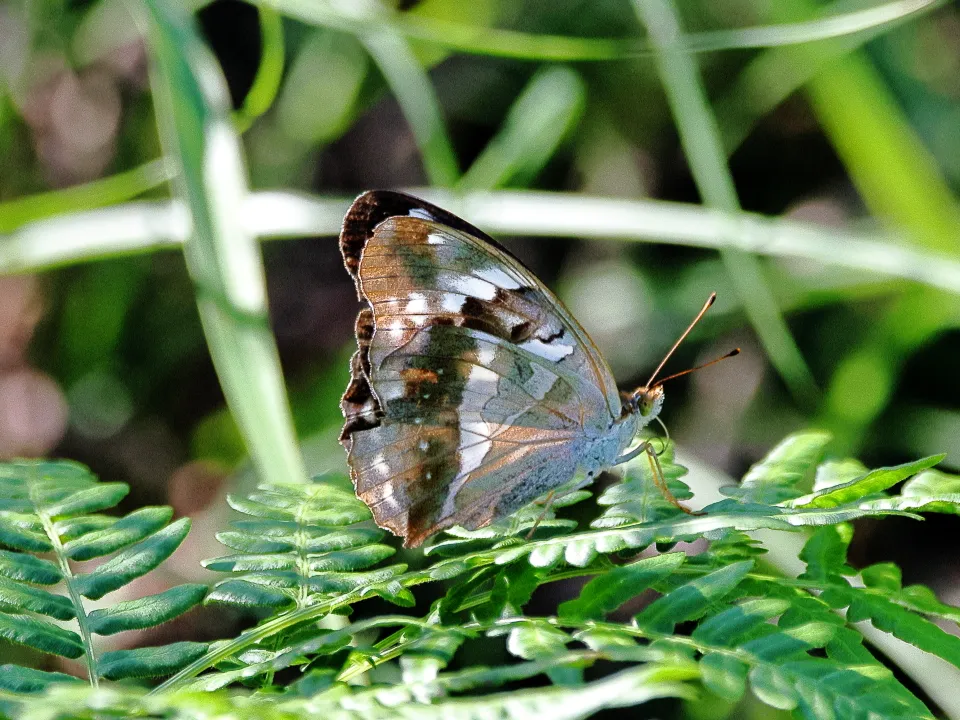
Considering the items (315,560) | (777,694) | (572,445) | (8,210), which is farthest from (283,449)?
(777,694)

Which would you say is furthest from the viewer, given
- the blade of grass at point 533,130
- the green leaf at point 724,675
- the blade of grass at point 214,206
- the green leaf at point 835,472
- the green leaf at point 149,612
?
the blade of grass at point 533,130

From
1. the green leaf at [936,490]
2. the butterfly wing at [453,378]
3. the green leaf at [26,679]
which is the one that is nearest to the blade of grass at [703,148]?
the butterfly wing at [453,378]

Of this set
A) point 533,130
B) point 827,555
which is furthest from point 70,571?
point 533,130

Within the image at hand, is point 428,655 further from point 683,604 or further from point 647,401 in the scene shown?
point 647,401

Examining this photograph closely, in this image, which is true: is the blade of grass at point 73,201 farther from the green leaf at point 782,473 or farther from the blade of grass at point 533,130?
the green leaf at point 782,473

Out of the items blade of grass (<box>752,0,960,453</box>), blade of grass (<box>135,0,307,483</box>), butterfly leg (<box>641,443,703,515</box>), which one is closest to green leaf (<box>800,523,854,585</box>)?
butterfly leg (<box>641,443,703,515</box>)

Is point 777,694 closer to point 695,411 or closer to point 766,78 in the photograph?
point 695,411
